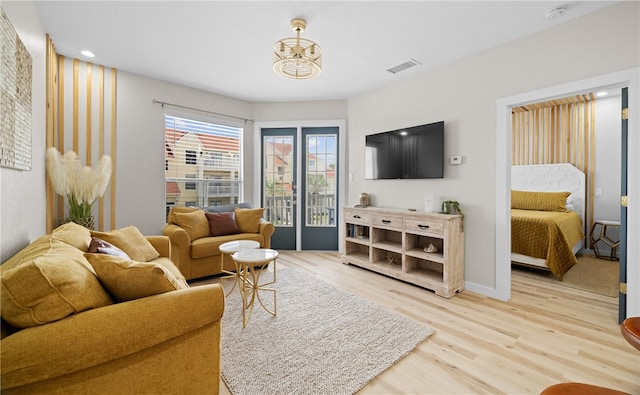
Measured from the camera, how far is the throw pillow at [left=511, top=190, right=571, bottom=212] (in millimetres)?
4328

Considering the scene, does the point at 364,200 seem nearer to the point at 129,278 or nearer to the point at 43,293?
the point at 129,278

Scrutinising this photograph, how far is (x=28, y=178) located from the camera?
2.06 m

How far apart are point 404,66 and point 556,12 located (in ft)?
4.73

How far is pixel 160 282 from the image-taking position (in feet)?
4.13

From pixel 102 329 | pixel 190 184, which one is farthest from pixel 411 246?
pixel 190 184

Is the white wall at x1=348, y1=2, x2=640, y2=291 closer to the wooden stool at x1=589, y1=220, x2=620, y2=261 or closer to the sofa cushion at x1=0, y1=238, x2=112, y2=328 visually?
the wooden stool at x1=589, y1=220, x2=620, y2=261

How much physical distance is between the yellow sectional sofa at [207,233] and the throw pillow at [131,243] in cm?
58

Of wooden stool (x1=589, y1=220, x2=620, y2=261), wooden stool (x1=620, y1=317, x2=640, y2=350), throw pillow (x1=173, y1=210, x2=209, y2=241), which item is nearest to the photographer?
wooden stool (x1=620, y1=317, x2=640, y2=350)

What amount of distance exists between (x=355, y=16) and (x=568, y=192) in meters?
4.59

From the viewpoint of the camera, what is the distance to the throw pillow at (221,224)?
365cm

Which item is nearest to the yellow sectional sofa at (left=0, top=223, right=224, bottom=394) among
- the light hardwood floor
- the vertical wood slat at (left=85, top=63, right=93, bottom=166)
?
the light hardwood floor

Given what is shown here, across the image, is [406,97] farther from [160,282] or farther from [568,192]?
[160,282]

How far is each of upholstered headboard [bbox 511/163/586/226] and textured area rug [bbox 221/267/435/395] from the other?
4.29 metres

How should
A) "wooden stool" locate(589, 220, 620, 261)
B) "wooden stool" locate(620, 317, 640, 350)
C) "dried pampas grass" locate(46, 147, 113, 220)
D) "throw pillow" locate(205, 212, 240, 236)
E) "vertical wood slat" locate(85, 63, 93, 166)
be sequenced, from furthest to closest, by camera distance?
"wooden stool" locate(589, 220, 620, 261) → "throw pillow" locate(205, 212, 240, 236) → "vertical wood slat" locate(85, 63, 93, 166) → "dried pampas grass" locate(46, 147, 113, 220) → "wooden stool" locate(620, 317, 640, 350)
